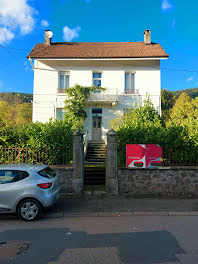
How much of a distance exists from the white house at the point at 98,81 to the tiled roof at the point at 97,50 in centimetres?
9

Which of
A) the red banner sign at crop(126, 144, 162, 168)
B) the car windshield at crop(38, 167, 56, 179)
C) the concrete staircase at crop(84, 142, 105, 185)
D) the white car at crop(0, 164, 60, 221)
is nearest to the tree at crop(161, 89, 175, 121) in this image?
the concrete staircase at crop(84, 142, 105, 185)

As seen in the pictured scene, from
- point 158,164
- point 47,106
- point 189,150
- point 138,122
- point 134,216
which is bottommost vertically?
point 134,216

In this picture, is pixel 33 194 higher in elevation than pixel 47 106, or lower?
lower

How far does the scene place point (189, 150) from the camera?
353 inches

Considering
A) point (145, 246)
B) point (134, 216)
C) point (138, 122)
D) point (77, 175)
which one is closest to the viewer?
point (145, 246)

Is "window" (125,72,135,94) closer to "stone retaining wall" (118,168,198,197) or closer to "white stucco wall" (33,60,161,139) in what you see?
"white stucco wall" (33,60,161,139)

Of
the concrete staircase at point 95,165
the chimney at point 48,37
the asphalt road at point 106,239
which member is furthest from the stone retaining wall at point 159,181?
the chimney at point 48,37

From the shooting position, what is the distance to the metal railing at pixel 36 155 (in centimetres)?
867

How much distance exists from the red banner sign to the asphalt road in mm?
2846

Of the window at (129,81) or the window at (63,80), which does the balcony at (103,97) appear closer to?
the window at (129,81)

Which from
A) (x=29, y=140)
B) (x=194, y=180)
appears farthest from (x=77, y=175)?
(x=194, y=180)

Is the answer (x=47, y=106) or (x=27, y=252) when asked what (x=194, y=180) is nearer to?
(x=27, y=252)

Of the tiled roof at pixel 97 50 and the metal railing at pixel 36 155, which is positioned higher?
the tiled roof at pixel 97 50

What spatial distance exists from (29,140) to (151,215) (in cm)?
599
